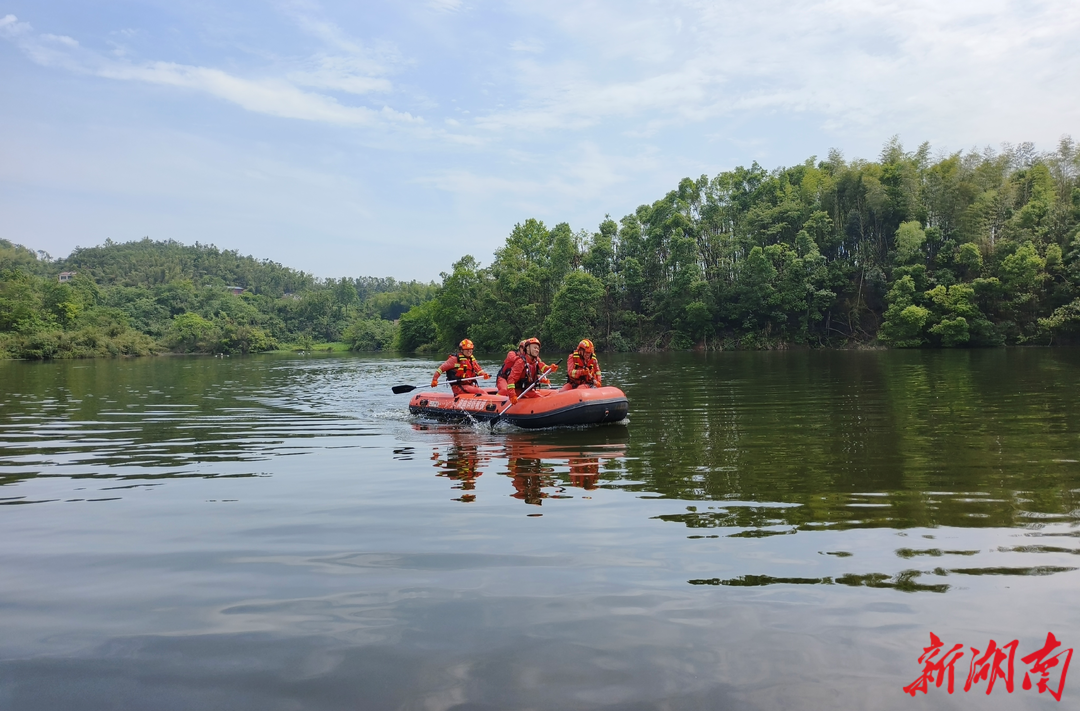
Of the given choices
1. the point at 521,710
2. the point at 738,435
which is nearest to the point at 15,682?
the point at 521,710

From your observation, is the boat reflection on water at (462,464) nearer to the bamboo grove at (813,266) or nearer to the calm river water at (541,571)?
the calm river water at (541,571)

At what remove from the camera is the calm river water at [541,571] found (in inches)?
123

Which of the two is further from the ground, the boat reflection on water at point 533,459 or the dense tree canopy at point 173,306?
the dense tree canopy at point 173,306

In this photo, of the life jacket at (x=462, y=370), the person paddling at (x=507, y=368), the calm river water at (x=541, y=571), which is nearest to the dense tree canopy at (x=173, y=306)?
the life jacket at (x=462, y=370)

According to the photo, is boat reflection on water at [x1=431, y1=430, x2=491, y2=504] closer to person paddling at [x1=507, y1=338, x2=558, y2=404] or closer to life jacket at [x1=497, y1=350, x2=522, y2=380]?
person paddling at [x1=507, y1=338, x2=558, y2=404]

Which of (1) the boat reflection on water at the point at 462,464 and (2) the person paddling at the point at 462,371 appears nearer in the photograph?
(1) the boat reflection on water at the point at 462,464

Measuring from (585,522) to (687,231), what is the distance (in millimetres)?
50827

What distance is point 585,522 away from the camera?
5.70 m

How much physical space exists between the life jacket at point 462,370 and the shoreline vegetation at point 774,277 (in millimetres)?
33490

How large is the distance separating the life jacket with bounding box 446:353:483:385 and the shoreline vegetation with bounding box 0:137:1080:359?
110ft

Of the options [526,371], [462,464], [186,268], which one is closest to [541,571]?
[462,464]

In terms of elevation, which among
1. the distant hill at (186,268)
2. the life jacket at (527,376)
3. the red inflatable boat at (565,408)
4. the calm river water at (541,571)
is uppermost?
the distant hill at (186,268)

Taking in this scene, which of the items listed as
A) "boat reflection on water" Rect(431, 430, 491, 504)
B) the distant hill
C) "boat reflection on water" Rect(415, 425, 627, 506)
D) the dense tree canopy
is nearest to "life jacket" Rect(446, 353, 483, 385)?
"boat reflection on water" Rect(415, 425, 627, 506)

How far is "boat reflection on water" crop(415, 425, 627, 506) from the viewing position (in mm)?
7234
